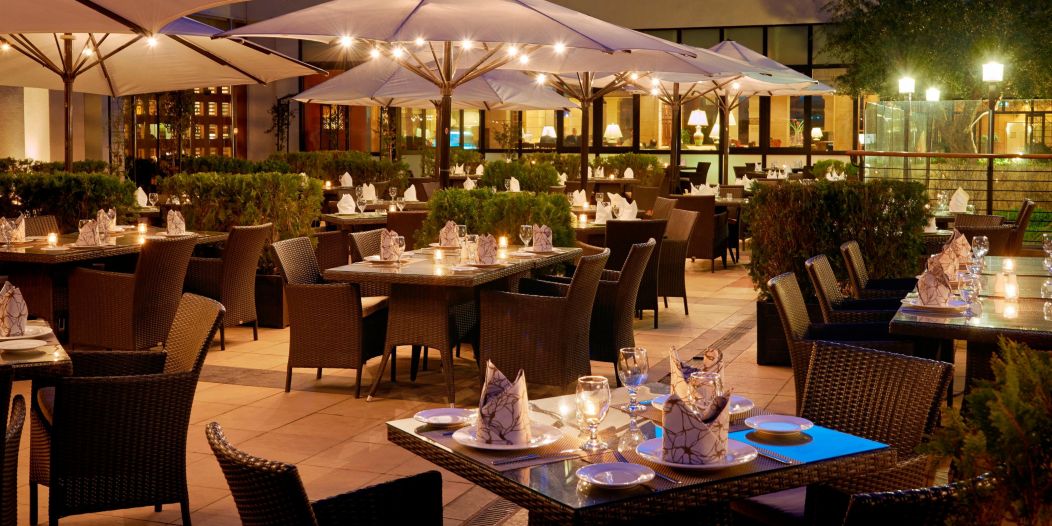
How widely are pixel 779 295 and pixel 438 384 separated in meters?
2.91

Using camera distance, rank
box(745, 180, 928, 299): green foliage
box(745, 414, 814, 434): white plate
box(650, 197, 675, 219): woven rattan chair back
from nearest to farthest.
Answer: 1. box(745, 414, 814, 434): white plate
2. box(745, 180, 928, 299): green foliage
3. box(650, 197, 675, 219): woven rattan chair back

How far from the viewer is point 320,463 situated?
5.46m

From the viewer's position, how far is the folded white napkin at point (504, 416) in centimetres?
314

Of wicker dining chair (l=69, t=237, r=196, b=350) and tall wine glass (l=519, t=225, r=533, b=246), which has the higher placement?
tall wine glass (l=519, t=225, r=533, b=246)

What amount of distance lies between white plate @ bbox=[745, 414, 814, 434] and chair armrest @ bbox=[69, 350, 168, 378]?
7.91 feet

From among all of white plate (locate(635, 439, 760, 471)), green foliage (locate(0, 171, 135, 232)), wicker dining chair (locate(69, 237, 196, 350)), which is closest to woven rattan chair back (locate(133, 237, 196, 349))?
wicker dining chair (locate(69, 237, 196, 350))

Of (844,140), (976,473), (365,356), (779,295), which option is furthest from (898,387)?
(844,140)

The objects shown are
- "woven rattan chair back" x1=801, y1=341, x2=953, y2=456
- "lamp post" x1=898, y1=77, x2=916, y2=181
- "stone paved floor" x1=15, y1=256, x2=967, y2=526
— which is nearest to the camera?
"woven rattan chair back" x1=801, y1=341, x2=953, y2=456

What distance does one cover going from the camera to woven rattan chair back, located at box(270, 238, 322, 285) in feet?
22.7

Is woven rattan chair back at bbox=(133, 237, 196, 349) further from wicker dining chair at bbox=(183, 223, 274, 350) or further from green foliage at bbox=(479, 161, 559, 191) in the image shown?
green foliage at bbox=(479, 161, 559, 191)

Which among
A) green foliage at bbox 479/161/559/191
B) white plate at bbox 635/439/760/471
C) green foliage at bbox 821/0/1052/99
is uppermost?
green foliage at bbox 821/0/1052/99

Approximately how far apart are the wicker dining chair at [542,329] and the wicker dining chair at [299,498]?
3.34 m

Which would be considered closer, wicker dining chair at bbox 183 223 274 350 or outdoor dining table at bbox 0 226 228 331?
outdoor dining table at bbox 0 226 228 331

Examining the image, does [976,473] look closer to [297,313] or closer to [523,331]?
[523,331]
